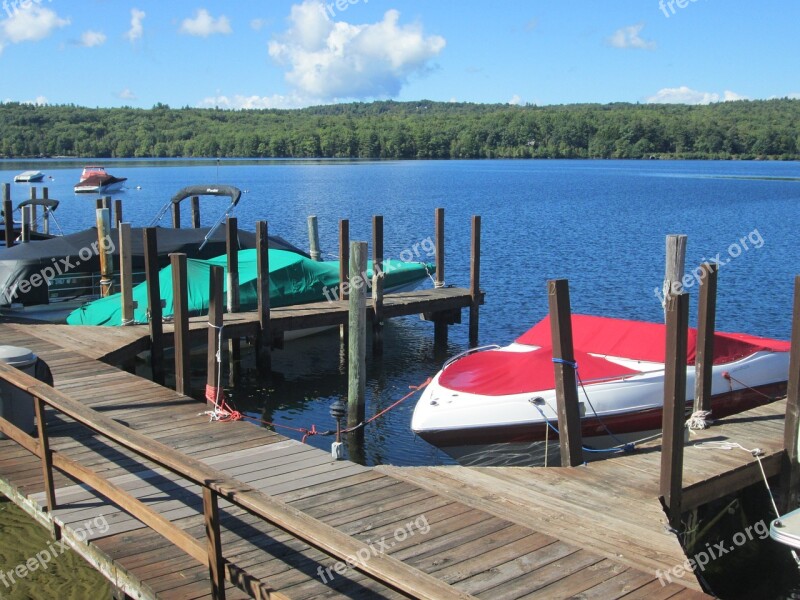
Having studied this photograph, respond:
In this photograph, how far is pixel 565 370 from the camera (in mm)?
8383

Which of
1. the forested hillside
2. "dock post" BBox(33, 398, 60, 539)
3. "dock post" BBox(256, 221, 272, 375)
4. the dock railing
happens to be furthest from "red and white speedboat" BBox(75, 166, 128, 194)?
the forested hillside

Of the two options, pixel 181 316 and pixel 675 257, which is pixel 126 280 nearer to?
pixel 181 316

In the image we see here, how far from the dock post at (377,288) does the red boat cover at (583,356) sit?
474 centimetres

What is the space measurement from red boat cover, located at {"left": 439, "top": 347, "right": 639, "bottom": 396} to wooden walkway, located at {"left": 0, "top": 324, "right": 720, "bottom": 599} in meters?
2.04

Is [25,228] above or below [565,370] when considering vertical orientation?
above

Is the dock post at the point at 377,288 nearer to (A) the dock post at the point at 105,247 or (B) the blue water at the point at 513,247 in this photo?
(B) the blue water at the point at 513,247

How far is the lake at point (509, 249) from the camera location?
50.7 ft

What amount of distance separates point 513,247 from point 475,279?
15452mm

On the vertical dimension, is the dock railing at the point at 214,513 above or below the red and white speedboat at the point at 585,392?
above

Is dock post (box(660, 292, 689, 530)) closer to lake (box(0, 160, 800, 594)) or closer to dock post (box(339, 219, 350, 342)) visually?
→ lake (box(0, 160, 800, 594))

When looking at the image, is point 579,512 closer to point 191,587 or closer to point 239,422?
point 191,587

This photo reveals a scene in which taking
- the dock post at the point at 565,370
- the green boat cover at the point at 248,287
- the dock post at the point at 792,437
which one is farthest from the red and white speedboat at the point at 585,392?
the green boat cover at the point at 248,287

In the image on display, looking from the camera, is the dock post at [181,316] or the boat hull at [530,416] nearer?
the boat hull at [530,416]

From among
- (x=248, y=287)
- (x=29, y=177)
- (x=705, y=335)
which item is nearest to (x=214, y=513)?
(x=705, y=335)
